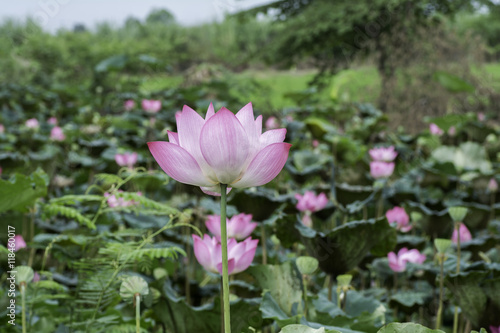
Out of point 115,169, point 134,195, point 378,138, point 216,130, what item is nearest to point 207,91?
point 378,138

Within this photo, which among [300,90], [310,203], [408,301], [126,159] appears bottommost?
[408,301]

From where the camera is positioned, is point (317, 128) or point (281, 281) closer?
point (281, 281)

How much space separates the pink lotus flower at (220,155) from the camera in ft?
1.43

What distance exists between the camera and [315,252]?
829 millimetres

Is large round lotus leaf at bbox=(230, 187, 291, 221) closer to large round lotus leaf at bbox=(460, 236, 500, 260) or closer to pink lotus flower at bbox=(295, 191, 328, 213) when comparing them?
pink lotus flower at bbox=(295, 191, 328, 213)

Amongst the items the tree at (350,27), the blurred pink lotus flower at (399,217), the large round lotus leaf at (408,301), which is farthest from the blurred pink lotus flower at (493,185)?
the tree at (350,27)

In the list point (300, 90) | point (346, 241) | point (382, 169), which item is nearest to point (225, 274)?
point (346, 241)

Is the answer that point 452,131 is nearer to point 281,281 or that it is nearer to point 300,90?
point 300,90

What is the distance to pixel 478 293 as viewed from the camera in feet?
2.36

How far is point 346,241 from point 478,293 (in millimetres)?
207

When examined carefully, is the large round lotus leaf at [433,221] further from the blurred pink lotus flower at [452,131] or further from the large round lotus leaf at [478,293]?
the blurred pink lotus flower at [452,131]

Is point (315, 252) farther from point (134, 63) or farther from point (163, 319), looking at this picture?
point (134, 63)

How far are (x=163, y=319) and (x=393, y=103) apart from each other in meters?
3.99

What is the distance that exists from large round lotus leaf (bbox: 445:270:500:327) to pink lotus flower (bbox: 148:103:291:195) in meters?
0.42
